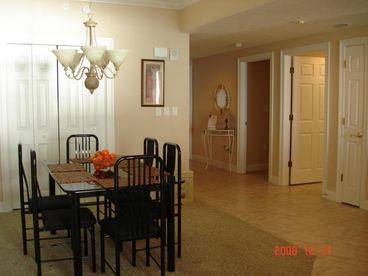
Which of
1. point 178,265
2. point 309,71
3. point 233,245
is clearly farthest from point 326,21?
point 178,265

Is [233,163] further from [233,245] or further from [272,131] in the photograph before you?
[233,245]

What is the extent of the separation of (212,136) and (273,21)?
13.4 ft

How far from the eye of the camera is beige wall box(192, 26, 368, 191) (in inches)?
219

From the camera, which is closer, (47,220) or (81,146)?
(47,220)

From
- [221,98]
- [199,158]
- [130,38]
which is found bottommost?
[199,158]

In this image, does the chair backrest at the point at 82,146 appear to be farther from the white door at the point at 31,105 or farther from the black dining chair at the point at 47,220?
the black dining chair at the point at 47,220

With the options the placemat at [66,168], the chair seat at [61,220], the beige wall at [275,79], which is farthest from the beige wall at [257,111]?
the chair seat at [61,220]

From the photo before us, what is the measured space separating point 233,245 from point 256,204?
5.49 ft

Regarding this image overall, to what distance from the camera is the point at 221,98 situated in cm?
826

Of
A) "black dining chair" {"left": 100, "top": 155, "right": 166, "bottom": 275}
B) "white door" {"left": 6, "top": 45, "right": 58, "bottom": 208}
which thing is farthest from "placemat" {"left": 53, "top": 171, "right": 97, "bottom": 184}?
"white door" {"left": 6, "top": 45, "right": 58, "bottom": 208}

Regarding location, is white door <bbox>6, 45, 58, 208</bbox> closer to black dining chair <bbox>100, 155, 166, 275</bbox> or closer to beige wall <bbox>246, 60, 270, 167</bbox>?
black dining chair <bbox>100, 155, 166, 275</bbox>

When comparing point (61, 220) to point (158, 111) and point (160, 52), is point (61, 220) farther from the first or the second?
point (160, 52)

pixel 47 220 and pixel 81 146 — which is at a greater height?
pixel 81 146

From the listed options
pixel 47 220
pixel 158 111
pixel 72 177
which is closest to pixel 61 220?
pixel 47 220
